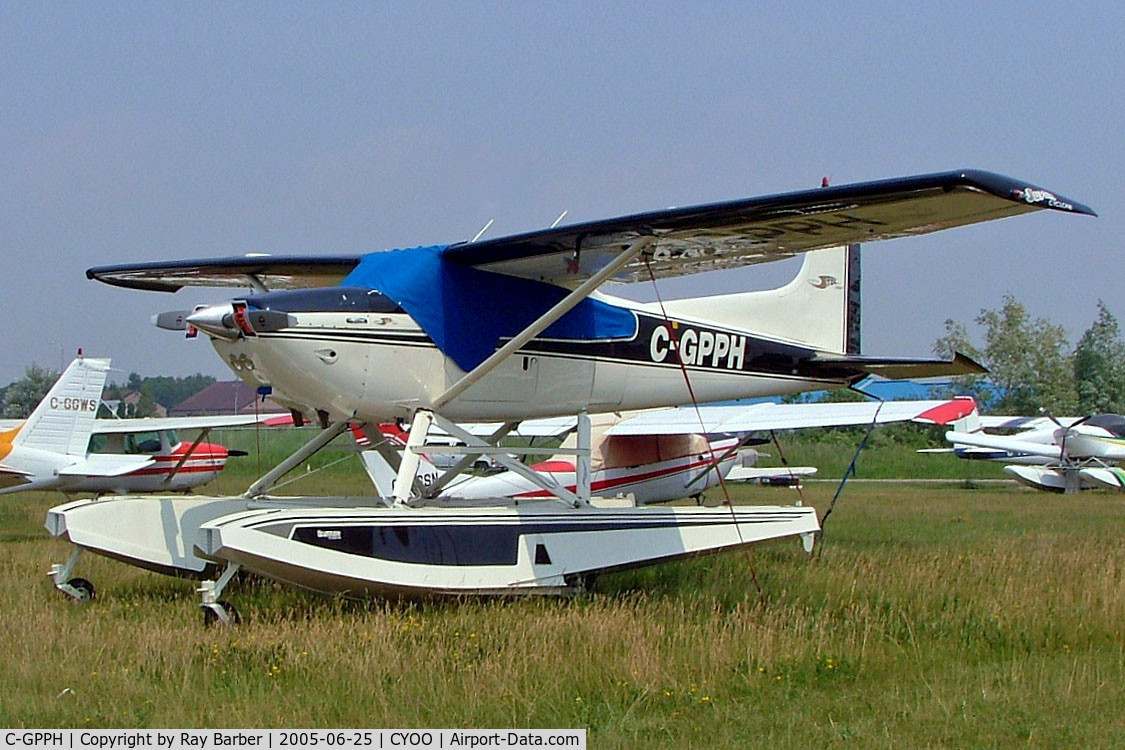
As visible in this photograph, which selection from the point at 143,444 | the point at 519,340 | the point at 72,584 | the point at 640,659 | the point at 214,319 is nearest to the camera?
the point at 640,659

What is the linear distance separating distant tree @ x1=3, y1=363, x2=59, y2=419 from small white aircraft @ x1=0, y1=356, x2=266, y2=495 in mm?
53967

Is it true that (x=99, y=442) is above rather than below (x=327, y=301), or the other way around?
below

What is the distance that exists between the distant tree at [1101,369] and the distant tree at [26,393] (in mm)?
61012

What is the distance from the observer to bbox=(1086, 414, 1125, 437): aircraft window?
106 ft

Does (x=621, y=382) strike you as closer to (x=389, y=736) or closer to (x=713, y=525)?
(x=713, y=525)

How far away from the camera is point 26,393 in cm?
7206

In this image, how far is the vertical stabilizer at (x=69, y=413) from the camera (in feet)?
56.4

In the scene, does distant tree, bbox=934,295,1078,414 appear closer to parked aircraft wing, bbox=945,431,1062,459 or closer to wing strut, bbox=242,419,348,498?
parked aircraft wing, bbox=945,431,1062,459

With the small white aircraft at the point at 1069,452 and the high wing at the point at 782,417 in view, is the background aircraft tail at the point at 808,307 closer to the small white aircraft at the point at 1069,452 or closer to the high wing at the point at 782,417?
the high wing at the point at 782,417

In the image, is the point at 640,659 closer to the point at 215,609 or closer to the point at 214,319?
the point at 215,609

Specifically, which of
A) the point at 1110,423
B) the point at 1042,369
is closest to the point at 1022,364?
the point at 1042,369

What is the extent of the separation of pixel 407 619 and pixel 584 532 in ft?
5.51

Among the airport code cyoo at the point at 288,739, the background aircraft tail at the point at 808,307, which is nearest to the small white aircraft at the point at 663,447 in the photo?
the background aircraft tail at the point at 808,307

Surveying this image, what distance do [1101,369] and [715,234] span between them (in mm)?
60941
